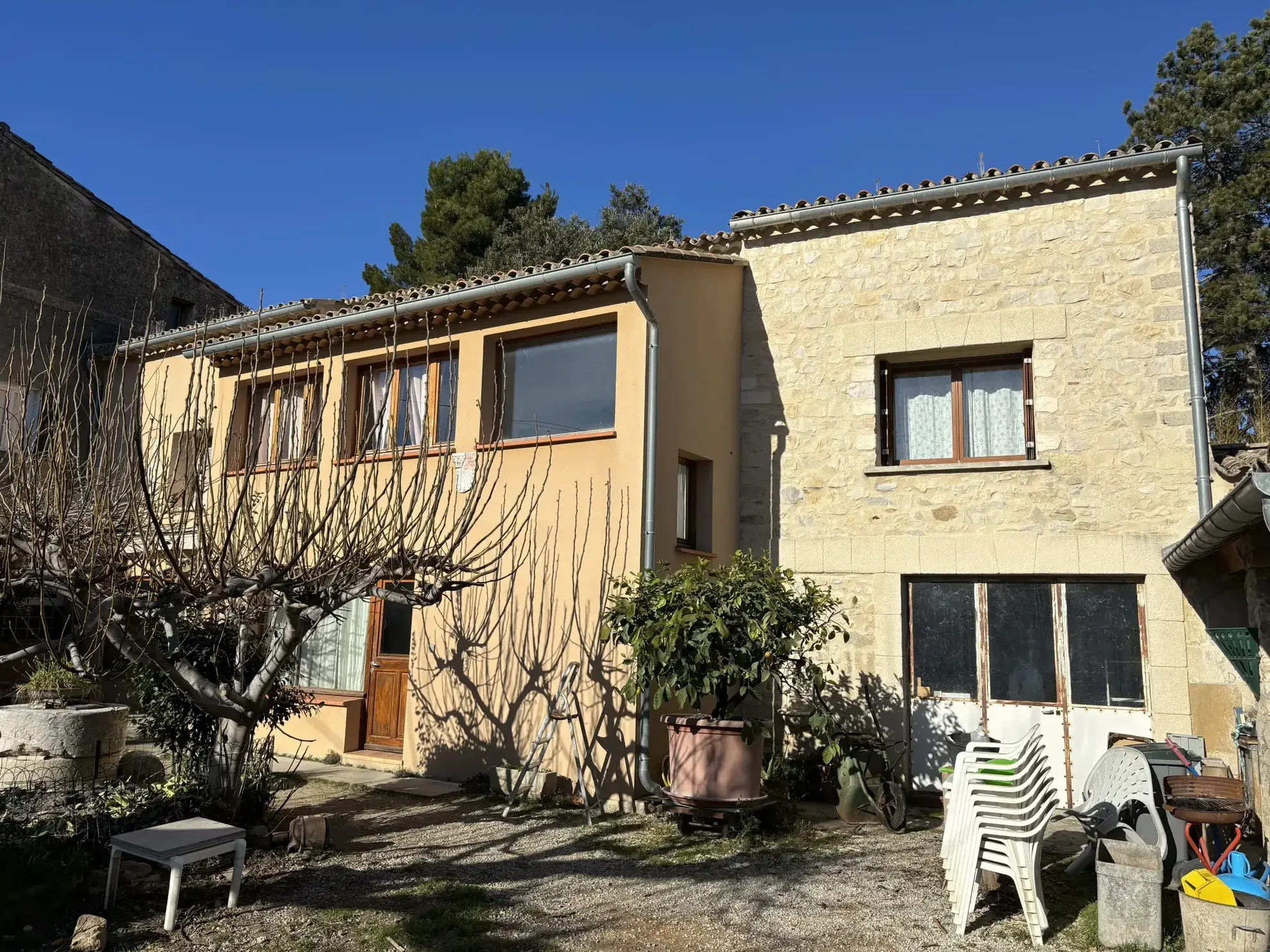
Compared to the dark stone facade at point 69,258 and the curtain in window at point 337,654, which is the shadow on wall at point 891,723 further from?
the dark stone facade at point 69,258

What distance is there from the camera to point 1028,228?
354 inches

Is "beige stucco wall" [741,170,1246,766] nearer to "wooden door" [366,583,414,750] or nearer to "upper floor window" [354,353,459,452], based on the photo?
"upper floor window" [354,353,459,452]

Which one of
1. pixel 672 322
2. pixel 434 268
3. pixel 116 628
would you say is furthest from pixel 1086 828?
pixel 434 268

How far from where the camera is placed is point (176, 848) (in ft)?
16.1

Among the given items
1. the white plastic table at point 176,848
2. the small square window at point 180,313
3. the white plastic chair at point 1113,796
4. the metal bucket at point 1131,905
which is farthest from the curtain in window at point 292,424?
the small square window at point 180,313

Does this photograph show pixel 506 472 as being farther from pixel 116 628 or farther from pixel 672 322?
pixel 116 628

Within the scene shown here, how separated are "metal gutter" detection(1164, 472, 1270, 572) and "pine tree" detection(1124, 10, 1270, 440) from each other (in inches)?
581

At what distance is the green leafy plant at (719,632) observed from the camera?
6898mm

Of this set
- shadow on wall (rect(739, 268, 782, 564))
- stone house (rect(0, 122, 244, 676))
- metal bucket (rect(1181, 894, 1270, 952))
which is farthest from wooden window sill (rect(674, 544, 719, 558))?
stone house (rect(0, 122, 244, 676))

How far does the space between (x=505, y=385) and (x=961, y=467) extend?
15.9ft

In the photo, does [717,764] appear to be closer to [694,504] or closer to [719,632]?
[719,632]

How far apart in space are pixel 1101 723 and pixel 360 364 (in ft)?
29.1

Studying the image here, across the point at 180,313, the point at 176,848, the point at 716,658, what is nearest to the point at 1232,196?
the point at 716,658

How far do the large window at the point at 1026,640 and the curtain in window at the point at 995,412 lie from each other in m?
1.40
